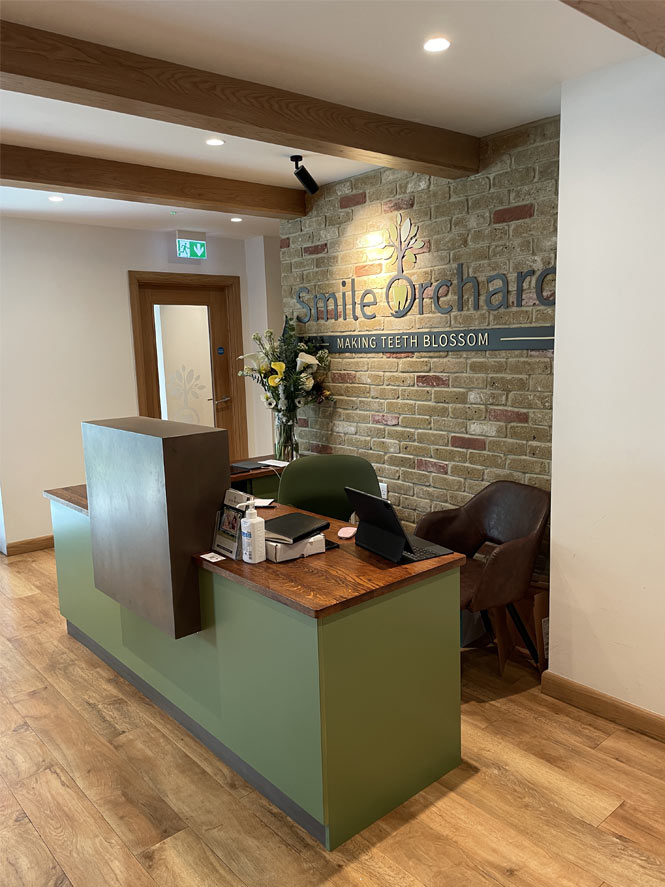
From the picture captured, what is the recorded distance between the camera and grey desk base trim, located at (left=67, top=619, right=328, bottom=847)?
216cm

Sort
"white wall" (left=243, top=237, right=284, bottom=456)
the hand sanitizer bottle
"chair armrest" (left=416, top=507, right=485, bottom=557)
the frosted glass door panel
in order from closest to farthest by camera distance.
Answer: the hand sanitizer bottle, "chair armrest" (left=416, top=507, right=485, bottom=557), the frosted glass door panel, "white wall" (left=243, top=237, right=284, bottom=456)

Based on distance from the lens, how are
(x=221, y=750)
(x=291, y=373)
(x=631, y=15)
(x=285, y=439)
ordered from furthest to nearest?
(x=285, y=439) → (x=291, y=373) → (x=221, y=750) → (x=631, y=15)

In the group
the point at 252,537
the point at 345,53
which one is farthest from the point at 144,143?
the point at 252,537

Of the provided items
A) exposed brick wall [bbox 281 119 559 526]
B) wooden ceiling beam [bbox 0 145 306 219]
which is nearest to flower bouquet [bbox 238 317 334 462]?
exposed brick wall [bbox 281 119 559 526]

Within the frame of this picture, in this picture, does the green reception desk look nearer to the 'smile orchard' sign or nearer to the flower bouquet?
the 'smile orchard' sign

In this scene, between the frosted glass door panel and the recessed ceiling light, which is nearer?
the recessed ceiling light

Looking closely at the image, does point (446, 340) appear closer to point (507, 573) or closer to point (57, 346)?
point (507, 573)

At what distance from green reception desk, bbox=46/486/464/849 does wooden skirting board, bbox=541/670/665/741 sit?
69 centimetres

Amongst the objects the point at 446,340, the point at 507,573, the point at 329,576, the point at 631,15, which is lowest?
the point at 507,573

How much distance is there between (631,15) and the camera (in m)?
1.55

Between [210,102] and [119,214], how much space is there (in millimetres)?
2790

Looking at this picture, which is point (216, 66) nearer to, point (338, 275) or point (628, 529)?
point (338, 275)

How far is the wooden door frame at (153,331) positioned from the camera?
574 centimetres

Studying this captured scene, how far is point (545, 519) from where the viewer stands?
3018 millimetres
